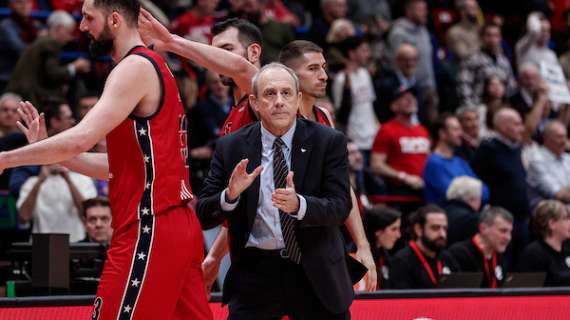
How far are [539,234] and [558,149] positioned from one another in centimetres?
324

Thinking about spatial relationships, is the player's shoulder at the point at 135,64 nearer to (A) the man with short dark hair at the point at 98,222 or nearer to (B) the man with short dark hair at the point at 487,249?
(A) the man with short dark hair at the point at 98,222

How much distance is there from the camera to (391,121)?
12.9 meters

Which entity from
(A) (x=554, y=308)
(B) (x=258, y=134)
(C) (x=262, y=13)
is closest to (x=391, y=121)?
(C) (x=262, y=13)

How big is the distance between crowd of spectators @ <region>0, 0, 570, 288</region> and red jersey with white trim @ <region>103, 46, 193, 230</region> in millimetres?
3961

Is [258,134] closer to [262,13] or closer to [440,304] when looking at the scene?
[440,304]

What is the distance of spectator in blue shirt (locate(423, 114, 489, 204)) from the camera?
484 inches

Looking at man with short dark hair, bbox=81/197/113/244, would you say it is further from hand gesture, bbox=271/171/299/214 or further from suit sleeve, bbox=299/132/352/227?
hand gesture, bbox=271/171/299/214

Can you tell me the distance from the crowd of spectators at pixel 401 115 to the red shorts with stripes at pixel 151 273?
4018 mm

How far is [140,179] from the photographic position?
518cm

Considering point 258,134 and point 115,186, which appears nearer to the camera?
point 115,186

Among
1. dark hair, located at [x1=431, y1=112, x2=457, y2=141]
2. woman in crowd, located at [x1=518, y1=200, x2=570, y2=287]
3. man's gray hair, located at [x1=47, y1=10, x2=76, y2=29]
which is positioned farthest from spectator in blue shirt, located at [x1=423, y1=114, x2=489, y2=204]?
man's gray hair, located at [x1=47, y1=10, x2=76, y2=29]

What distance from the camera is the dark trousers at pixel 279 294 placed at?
18.2 feet

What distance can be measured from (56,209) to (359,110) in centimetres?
457

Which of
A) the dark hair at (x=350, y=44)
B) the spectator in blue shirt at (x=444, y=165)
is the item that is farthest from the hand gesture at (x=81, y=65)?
the spectator in blue shirt at (x=444, y=165)
